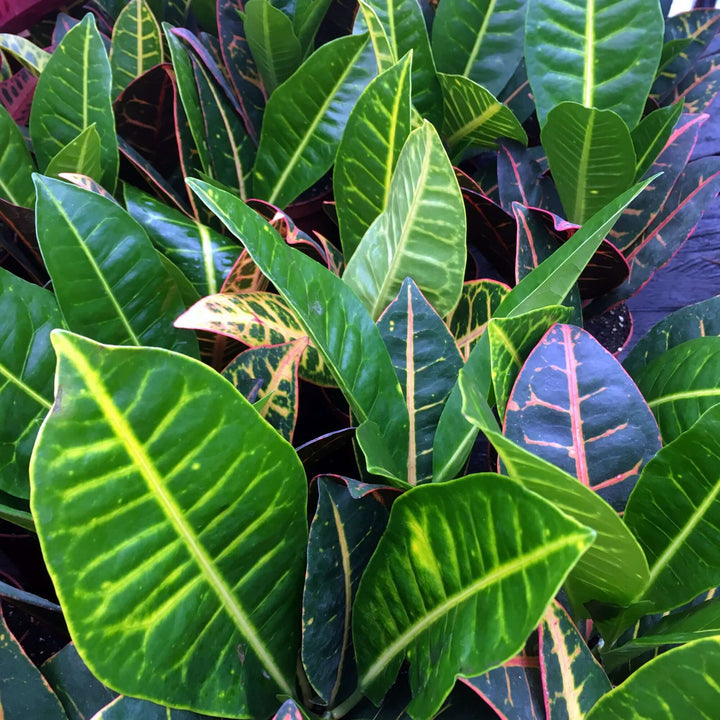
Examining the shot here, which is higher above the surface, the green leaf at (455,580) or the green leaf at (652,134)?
the green leaf at (652,134)

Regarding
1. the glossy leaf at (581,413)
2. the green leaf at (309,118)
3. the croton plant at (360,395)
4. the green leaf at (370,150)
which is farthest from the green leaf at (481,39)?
the glossy leaf at (581,413)

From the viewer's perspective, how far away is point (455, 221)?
55 centimetres

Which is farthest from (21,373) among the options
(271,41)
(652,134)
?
(652,134)

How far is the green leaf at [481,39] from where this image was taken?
848 mm

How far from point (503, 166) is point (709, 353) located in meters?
0.37

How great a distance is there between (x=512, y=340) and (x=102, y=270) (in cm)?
31

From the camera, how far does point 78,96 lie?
2.27 ft

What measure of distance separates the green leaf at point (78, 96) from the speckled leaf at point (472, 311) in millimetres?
392

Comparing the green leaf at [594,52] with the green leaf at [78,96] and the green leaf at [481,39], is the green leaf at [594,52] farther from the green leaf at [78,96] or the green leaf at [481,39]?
the green leaf at [78,96]

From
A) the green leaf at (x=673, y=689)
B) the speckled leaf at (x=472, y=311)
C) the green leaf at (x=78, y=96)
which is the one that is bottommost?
the green leaf at (x=673, y=689)

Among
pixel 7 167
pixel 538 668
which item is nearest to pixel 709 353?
pixel 538 668

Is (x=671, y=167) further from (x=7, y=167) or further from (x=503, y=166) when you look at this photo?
(x=7, y=167)

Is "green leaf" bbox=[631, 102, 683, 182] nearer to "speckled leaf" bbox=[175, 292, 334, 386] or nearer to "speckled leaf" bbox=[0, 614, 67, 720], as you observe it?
"speckled leaf" bbox=[175, 292, 334, 386]

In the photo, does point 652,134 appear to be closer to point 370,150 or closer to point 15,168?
point 370,150
